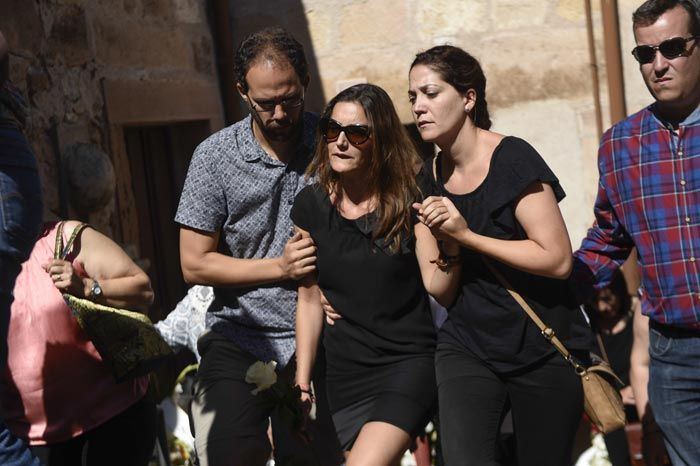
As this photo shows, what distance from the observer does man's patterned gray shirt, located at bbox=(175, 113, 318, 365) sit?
4.65m

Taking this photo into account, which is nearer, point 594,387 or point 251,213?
point 594,387

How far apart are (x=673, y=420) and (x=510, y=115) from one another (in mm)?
4220

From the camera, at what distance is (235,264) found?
4.61 metres

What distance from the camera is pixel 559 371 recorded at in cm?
419

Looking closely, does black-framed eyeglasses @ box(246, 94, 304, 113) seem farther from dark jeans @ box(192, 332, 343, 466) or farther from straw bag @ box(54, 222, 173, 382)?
dark jeans @ box(192, 332, 343, 466)

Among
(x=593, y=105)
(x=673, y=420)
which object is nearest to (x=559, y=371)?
(x=673, y=420)

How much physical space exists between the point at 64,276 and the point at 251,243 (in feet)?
2.32

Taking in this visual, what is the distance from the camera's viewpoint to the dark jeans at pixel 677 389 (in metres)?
4.18

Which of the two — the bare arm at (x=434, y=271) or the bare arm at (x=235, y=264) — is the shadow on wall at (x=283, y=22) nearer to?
the bare arm at (x=235, y=264)

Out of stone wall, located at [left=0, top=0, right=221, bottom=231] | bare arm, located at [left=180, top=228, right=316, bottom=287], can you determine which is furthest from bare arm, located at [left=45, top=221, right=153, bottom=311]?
stone wall, located at [left=0, top=0, right=221, bottom=231]

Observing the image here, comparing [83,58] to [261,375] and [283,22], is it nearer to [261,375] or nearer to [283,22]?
[283,22]

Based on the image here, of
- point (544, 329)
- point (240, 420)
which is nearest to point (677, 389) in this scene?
point (544, 329)

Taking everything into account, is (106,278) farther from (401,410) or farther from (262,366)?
(401,410)

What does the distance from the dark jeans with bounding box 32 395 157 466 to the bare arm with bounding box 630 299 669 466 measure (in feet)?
5.66
